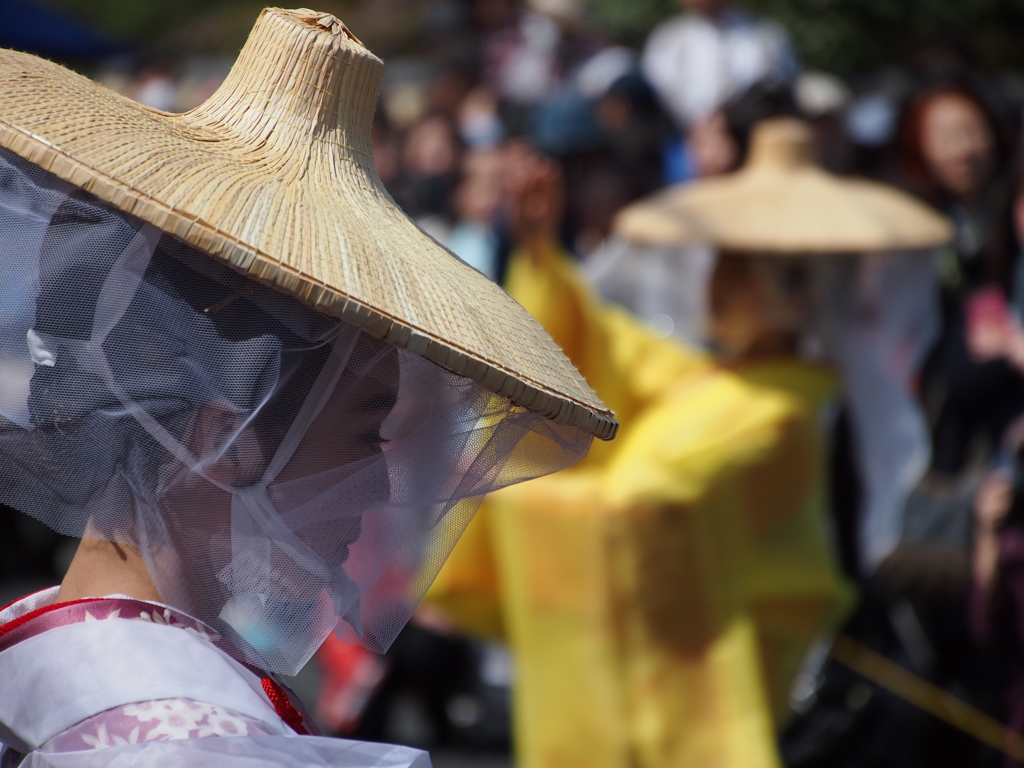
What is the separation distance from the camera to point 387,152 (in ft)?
17.0

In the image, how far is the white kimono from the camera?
89 cm

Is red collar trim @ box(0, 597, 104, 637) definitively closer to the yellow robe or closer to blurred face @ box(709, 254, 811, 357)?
the yellow robe

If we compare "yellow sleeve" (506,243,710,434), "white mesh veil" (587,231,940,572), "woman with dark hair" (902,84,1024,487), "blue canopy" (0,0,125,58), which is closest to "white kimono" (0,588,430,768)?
"yellow sleeve" (506,243,710,434)

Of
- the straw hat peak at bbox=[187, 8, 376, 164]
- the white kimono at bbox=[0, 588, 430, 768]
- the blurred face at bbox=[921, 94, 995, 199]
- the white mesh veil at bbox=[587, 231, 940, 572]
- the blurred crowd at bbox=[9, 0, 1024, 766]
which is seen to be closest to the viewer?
the white kimono at bbox=[0, 588, 430, 768]

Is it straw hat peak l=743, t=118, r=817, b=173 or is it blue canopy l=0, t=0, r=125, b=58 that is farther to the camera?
blue canopy l=0, t=0, r=125, b=58

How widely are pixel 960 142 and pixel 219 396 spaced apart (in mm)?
3268

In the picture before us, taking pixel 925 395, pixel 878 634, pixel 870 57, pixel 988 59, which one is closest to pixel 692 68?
pixel 925 395

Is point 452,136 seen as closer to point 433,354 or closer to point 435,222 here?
point 435,222

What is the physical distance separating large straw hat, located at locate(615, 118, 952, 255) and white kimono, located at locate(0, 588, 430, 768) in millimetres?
2260

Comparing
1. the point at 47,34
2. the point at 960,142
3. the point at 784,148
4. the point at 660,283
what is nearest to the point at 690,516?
the point at 784,148

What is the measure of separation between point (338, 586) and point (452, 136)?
14.3 ft

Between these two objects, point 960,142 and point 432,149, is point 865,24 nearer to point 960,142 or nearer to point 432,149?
point 432,149

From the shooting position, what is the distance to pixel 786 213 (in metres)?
3.12

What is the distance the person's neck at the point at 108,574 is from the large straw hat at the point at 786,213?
2.23 metres
